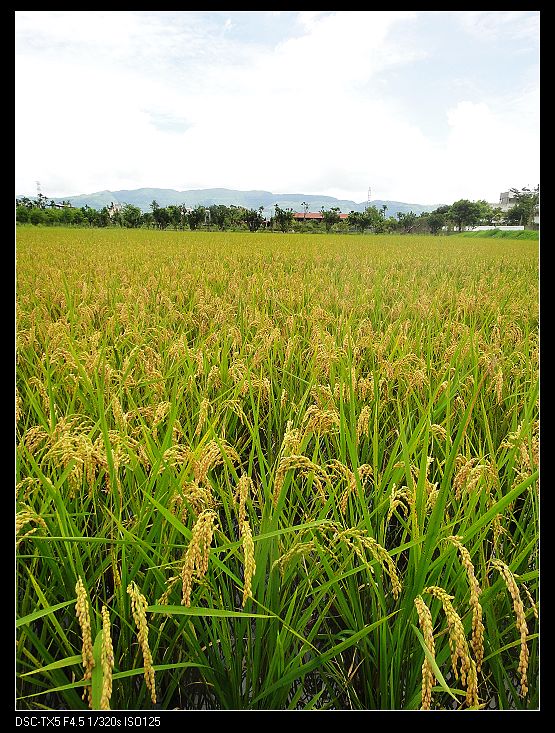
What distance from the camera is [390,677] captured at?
3.35 feet

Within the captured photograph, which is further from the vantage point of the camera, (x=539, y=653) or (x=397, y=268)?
(x=397, y=268)

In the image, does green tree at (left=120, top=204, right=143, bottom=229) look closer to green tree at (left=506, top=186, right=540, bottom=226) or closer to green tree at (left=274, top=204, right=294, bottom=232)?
green tree at (left=274, top=204, right=294, bottom=232)

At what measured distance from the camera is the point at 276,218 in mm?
2270

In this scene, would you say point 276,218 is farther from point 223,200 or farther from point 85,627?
point 85,627

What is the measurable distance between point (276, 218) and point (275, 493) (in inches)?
62.7

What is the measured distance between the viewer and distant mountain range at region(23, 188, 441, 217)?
1982 mm

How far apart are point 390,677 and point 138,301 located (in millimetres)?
2281

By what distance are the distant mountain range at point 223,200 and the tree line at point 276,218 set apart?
30 mm

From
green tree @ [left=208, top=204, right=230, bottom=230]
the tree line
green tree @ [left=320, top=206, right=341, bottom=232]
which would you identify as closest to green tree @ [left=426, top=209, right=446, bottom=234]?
the tree line

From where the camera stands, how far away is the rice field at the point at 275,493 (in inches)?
39.7

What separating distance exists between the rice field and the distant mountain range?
1.01 feet
